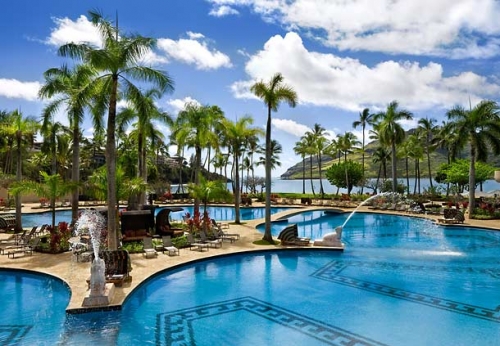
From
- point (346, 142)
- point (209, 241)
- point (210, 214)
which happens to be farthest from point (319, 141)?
point (209, 241)

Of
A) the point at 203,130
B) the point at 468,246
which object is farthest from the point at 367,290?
the point at 203,130

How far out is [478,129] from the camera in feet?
110

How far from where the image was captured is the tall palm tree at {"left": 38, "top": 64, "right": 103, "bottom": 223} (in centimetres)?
1533

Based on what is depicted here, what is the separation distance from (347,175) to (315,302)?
4299 centimetres

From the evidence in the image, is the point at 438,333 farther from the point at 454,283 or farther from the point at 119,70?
the point at 119,70

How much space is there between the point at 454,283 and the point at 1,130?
27.3 metres

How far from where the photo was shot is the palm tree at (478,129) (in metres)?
32.9

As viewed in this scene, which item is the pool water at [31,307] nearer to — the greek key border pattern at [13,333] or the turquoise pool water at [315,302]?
the greek key border pattern at [13,333]

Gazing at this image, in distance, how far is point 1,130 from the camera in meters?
24.8

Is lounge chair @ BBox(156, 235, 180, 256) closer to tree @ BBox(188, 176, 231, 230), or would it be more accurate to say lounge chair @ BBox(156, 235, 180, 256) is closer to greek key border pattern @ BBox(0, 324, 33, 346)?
tree @ BBox(188, 176, 231, 230)

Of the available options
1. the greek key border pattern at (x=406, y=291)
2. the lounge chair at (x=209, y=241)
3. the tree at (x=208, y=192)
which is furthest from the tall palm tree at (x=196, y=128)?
the greek key border pattern at (x=406, y=291)

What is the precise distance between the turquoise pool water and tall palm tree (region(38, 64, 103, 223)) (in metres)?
7.44

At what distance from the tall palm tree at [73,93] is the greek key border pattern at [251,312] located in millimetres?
9118

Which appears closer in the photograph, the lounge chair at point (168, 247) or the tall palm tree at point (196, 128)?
the lounge chair at point (168, 247)
